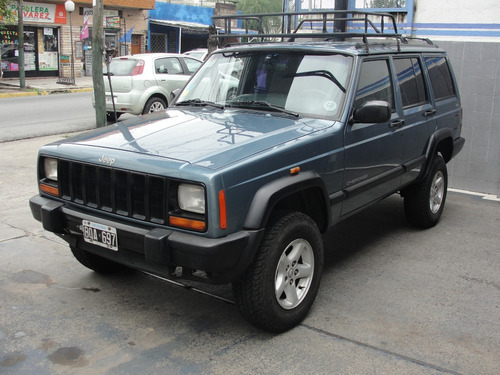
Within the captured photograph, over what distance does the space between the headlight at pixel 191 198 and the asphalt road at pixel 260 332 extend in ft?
3.02

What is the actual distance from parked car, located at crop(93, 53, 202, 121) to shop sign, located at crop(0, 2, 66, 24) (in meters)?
14.5

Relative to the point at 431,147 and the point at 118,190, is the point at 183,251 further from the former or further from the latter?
the point at 431,147

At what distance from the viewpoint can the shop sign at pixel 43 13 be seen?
2542cm

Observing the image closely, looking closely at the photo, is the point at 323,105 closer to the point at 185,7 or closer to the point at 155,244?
the point at 155,244

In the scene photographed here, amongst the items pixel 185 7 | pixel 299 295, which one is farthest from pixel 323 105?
pixel 185 7

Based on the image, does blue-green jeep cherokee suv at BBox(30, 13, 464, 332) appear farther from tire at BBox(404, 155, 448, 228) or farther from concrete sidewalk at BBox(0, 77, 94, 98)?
concrete sidewalk at BBox(0, 77, 94, 98)

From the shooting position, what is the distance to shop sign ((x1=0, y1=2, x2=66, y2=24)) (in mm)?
25422

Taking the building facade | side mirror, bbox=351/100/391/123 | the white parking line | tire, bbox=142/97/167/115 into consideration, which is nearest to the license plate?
side mirror, bbox=351/100/391/123

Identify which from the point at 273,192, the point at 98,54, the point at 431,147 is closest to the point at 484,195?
the point at 431,147

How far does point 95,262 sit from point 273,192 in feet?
6.05

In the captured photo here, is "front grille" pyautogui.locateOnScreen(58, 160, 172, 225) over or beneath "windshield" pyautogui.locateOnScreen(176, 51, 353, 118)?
beneath

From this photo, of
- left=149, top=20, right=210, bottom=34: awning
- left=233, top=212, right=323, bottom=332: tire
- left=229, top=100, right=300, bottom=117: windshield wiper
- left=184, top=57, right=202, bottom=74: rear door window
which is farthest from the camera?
left=149, top=20, right=210, bottom=34: awning

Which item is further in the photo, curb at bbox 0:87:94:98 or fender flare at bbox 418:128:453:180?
curb at bbox 0:87:94:98

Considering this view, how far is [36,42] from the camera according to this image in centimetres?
2627
